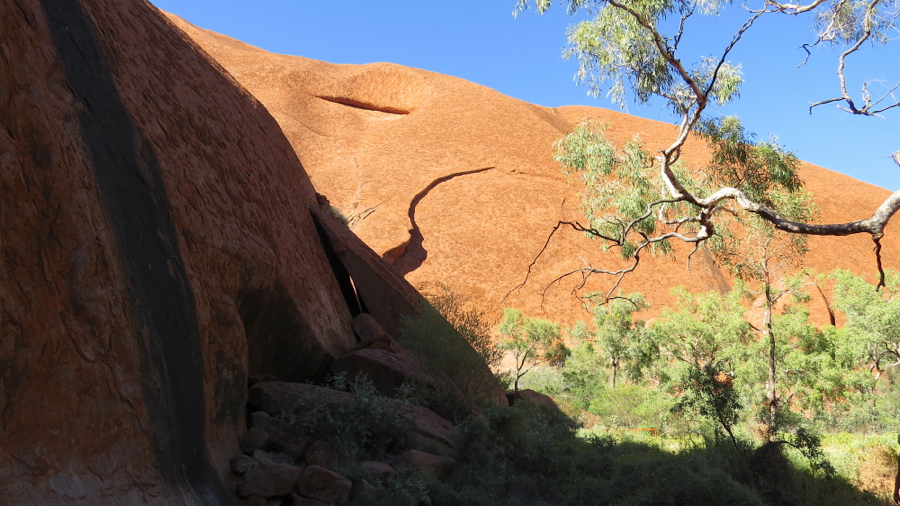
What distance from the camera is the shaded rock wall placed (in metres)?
3.82

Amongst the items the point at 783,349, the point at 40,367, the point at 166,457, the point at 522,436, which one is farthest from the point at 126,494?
the point at 783,349

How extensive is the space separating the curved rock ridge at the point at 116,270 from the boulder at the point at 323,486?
686 mm

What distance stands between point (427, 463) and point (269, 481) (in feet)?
6.81

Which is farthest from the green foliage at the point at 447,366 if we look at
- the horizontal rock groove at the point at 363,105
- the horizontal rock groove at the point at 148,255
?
the horizontal rock groove at the point at 363,105

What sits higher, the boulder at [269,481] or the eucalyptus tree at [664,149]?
the eucalyptus tree at [664,149]

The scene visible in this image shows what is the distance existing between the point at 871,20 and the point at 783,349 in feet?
33.9

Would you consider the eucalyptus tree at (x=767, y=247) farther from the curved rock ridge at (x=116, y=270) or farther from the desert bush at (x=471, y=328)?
the curved rock ridge at (x=116, y=270)

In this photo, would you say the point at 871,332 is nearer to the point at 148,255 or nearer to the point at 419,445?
the point at 419,445

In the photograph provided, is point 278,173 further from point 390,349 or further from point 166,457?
point 166,457

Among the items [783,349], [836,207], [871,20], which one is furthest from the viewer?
[836,207]

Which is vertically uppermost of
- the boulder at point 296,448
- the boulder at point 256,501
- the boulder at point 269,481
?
the boulder at point 296,448

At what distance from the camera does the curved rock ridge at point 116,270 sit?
3.82 metres

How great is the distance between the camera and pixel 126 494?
13.6 ft

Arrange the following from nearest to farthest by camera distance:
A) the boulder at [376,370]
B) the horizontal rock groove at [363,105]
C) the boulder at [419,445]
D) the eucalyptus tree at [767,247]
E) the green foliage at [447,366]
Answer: the boulder at [419,445]
the boulder at [376,370]
the green foliage at [447,366]
the eucalyptus tree at [767,247]
the horizontal rock groove at [363,105]
